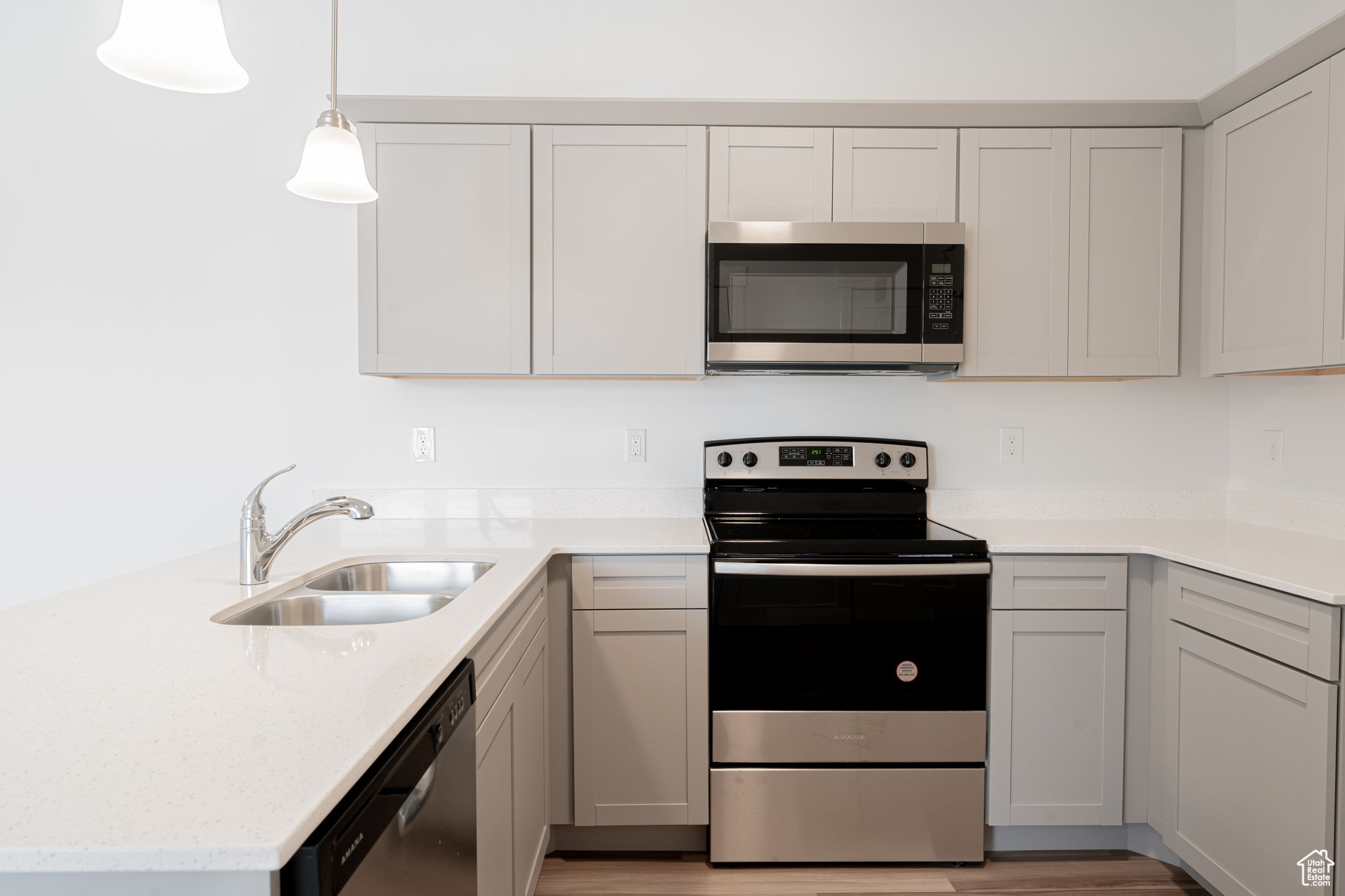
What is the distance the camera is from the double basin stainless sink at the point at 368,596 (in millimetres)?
1417

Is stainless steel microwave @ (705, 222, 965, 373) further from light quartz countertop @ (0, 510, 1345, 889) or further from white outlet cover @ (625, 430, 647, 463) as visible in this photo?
light quartz countertop @ (0, 510, 1345, 889)

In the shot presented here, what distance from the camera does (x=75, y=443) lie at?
237 cm

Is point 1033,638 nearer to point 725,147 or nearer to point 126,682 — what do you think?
point 725,147

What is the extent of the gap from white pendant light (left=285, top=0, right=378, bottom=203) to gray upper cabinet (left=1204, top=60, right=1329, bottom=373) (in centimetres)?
230

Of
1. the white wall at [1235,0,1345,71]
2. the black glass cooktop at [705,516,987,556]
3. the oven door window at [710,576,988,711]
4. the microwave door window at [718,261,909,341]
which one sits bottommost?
the oven door window at [710,576,988,711]

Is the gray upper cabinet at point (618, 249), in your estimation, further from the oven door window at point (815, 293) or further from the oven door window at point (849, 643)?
the oven door window at point (849, 643)

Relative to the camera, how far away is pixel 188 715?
806mm

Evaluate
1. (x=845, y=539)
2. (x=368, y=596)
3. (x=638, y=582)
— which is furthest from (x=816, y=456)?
→ (x=368, y=596)

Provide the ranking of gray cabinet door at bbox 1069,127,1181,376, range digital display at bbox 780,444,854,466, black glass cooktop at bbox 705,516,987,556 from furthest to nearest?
range digital display at bbox 780,444,854,466, gray cabinet door at bbox 1069,127,1181,376, black glass cooktop at bbox 705,516,987,556

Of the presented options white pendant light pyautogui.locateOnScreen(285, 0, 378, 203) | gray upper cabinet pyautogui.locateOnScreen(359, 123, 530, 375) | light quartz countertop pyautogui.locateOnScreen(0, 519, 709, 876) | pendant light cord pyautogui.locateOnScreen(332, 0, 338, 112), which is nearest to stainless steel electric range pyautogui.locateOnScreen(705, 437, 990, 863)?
light quartz countertop pyautogui.locateOnScreen(0, 519, 709, 876)

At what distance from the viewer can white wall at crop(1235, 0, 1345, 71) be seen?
81.7 inches

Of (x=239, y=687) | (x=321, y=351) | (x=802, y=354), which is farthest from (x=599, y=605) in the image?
(x=321, y=351)

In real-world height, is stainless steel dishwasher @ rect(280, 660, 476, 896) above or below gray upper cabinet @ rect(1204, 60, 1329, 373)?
below

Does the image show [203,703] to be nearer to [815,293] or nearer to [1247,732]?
[815,293]
